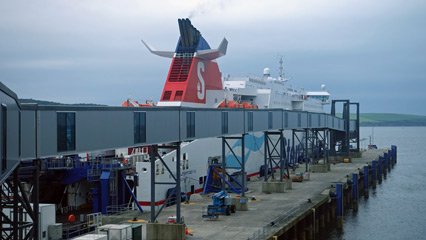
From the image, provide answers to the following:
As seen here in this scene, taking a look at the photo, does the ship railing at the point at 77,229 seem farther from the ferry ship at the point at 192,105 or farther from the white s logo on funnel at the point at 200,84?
the white s logo on funnel at the point at 200,84

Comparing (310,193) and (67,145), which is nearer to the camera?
(67,145)

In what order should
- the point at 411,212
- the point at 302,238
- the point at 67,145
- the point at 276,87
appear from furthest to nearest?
1. the point at 276,87
2. the point at 411,212
3. the point at 302,238
4. the point at 67,145

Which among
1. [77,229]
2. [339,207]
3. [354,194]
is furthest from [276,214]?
[354,194]

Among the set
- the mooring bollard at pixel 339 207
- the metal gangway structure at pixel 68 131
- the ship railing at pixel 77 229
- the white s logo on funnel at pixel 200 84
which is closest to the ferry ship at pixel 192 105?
the white s logo on funnel at pixel 200 84

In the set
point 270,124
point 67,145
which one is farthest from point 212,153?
point 67,145

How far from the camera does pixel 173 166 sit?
3634 centimetres

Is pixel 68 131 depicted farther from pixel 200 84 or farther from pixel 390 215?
pixel 390 215

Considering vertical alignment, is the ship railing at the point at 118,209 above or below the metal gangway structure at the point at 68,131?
below

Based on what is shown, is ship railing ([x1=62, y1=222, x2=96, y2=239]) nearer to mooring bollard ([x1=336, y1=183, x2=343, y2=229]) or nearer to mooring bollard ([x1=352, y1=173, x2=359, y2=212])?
mooring bollard ([x1=336, y1=183, x2=343, y2=229])

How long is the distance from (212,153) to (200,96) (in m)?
5.53

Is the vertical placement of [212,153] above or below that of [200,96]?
below

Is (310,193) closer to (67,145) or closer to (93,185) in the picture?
(93,185)

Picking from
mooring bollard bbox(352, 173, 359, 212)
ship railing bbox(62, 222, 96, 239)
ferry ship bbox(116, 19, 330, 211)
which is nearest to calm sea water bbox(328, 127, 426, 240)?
mooring bollard bbox(352, 173, 359, 212)

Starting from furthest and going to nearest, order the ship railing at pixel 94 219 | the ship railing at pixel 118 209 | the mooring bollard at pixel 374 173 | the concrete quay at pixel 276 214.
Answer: the mooring bollard at pixel 374 173 → the ship railing at pixel 118 209 → the ship railing at pixel 94 219 → the concrete quay at pixel 276 214
